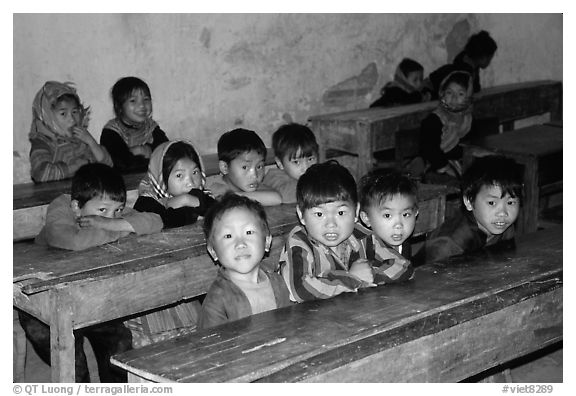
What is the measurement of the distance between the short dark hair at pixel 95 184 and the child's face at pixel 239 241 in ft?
2.55

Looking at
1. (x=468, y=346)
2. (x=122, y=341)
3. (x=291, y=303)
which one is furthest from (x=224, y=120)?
(x=468, y=346)

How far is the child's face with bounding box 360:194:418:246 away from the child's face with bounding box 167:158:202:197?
98 centimetres

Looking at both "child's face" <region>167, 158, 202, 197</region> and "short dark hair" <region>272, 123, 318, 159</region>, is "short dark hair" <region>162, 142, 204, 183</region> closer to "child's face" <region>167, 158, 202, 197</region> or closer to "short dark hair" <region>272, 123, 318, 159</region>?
"child's face" <region>167, 158, 202, 197</region>

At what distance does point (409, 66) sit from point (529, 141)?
1709mm

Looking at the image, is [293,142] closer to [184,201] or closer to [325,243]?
[184,201]

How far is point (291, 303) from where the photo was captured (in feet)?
10.6

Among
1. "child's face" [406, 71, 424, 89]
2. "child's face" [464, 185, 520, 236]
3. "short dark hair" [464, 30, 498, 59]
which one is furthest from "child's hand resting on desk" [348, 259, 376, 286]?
"short dark hair" [464, 30, 498, 59]

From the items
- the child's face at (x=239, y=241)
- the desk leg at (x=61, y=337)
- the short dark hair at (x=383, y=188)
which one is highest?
the short dark hair at (x=383, y=188)

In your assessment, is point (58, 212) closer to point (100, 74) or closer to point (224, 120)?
point (100, 74)

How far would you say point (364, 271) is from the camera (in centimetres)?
325

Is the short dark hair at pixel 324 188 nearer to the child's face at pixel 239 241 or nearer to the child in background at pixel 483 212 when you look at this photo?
the child's face at pixel 239 241

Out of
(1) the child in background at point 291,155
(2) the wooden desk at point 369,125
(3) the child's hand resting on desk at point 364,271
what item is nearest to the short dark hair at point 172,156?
(1) the child in background at point 291,155

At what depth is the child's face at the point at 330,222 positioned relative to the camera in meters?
3.38

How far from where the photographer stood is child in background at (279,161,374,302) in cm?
320
